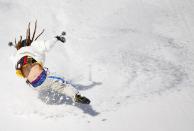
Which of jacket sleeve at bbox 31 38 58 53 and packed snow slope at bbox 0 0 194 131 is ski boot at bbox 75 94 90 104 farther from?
jacket sleeve at bbox 31 38 58 53

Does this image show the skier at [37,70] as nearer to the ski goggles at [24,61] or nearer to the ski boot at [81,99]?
the ski goggles at [24,61]

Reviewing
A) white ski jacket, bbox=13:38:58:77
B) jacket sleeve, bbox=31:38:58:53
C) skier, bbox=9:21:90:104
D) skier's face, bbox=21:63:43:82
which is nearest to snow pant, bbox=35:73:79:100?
skier, bbox=9:21:90:104

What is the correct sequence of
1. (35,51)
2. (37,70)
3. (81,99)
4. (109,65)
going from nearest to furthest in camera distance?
(81,99)
(37,70)
(35,51)
(109,65)

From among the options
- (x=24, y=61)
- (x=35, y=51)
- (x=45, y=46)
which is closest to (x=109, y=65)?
(x=45, y=46)

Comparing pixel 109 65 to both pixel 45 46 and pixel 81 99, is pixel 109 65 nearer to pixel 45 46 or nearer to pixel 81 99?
pixel 45 46

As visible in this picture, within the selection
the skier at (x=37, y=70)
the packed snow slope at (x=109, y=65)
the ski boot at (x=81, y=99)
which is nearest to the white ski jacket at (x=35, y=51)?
the skier at (x=37, y=70)

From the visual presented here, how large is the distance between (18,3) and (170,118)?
18.4ft

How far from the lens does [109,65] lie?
7.21m

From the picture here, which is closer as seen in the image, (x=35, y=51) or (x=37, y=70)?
(x=37, y=70)

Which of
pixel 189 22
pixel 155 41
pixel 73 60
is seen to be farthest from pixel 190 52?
pixel 73 60

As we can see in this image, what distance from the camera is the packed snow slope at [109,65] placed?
5.79 metres

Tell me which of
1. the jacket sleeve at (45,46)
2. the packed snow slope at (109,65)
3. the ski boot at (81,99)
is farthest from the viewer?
the jacket sleeve at (45,46)

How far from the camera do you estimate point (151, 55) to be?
7484 millimetres

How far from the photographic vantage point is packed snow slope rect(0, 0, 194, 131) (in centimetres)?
579
